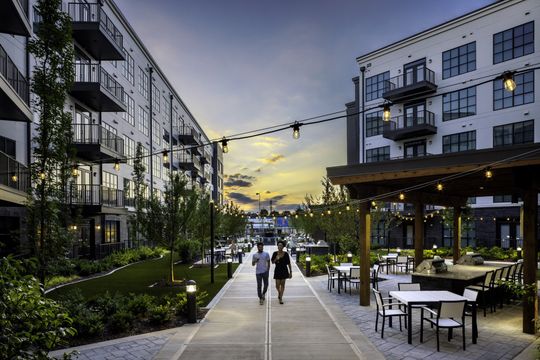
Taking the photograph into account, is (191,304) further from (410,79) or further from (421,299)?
(410,79)

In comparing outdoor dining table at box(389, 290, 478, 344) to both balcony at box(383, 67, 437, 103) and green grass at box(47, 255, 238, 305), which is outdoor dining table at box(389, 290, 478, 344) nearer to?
green grass at box(47, 255, 238, 305)

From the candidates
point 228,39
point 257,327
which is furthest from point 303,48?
point 257,327

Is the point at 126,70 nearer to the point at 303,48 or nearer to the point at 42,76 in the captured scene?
the point at 303,48

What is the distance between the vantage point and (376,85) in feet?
125

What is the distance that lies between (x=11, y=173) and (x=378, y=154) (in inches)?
1230

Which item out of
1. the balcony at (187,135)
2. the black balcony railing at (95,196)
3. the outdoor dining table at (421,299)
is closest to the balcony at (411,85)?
the black balcony railing at (95,196)

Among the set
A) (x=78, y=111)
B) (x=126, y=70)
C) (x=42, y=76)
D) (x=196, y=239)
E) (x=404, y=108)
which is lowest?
(x=196, y=239)

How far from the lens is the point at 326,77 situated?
31.4 meters

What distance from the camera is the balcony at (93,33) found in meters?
21.6

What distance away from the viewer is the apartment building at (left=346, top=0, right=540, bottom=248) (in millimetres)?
28609

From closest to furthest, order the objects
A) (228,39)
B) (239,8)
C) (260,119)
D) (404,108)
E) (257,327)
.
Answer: (257,327) < (239,8) < (228,39) < (404,108) < (260,119)

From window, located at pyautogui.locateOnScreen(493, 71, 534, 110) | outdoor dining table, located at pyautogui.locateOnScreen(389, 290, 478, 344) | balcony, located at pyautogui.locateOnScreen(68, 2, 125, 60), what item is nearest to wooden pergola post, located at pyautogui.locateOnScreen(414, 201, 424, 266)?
outdoor dining table, located at pyautogui.locateOnScreen(389, 290, 478, 344)

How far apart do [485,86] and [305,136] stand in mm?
15883

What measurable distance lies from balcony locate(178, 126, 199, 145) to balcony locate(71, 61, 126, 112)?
73.9 ft
